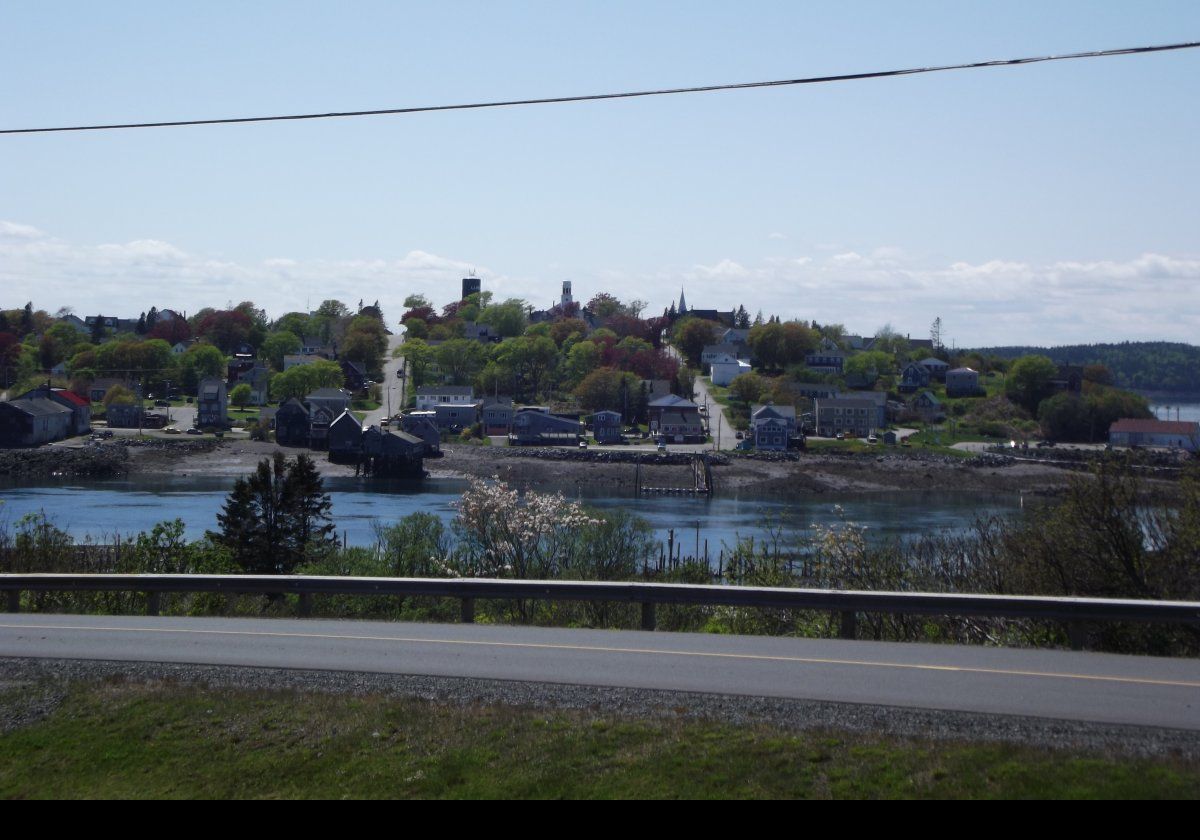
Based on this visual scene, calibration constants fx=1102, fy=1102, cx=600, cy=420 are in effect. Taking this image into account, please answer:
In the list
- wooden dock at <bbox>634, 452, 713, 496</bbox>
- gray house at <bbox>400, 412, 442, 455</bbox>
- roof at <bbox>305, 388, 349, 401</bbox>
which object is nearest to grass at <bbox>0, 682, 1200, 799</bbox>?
wooden dock at <bbox>634, 452, 713, 496</bbox>

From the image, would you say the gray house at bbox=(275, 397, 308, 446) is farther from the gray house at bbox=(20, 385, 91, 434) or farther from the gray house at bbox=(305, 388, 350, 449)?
the gray house at bbox=(20, 385, 91, 434)

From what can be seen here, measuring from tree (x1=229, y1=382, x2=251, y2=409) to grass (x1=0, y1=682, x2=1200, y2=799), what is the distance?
310 feet

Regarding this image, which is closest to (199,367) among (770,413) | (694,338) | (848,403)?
(694,338)

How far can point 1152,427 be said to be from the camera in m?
82.5

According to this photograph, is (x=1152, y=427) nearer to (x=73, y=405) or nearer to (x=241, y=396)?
(x=241, y=396)

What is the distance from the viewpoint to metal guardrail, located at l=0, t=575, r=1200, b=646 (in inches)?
358

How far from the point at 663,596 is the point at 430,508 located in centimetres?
4177

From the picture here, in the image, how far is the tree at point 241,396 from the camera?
9813cm

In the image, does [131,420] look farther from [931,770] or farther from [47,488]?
[931,770]

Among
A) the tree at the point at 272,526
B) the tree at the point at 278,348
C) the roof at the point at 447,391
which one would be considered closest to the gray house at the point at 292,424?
the roof at the point at 447,391

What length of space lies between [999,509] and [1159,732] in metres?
50.7

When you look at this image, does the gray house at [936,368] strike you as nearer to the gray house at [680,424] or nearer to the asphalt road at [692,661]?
the gray house at [680,424]

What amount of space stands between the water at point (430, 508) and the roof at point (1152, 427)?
1060 inches
